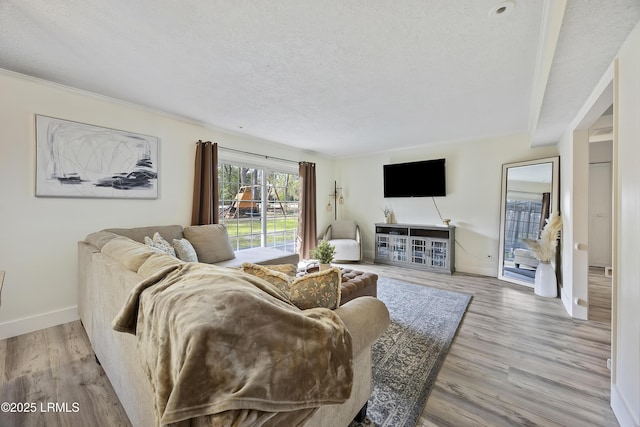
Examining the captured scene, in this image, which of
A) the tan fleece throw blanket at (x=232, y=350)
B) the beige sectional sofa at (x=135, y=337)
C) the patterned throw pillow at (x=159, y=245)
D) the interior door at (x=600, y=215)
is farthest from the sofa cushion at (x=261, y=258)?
the interior door at (x=600, y=215)


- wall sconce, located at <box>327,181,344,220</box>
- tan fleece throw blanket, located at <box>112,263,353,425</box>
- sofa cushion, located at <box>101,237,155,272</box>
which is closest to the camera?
tan fleece throw blanket, located at <box>112,263,353,425</box>

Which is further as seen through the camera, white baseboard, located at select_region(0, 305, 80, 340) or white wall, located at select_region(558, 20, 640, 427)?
white baseboard, located at select_region(0, 305, 80, 340)

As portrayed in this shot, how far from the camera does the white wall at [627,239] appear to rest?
1.25 m

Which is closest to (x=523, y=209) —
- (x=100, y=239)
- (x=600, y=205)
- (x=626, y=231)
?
(x=600, y=205)

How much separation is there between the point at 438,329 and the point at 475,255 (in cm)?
248

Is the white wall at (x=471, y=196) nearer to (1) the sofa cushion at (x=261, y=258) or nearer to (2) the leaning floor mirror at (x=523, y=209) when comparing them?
(2) the leaning floor mirror at (x=523, y=209)

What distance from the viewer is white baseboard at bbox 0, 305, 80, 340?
2.24 metres

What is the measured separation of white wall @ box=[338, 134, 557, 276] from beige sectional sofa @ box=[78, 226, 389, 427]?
374cm

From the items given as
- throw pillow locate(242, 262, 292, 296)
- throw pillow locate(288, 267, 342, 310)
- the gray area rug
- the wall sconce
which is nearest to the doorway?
the gray area rug

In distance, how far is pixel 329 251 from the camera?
2846mm

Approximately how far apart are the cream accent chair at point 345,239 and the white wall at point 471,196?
35.8 inches

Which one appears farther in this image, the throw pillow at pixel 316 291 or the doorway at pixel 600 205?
the doorway at pixel 600 205

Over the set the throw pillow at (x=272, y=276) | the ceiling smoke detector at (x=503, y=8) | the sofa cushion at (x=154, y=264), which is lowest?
the throw pillow at (x=272, y=276)

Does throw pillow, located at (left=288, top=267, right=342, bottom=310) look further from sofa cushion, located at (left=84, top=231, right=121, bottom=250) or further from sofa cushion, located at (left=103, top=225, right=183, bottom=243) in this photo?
sofa cushion, located at (left=103, top=225, right=183, bottom=243)
